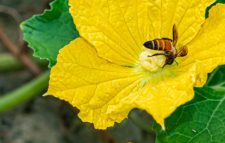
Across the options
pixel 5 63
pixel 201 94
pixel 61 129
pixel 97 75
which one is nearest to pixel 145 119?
pixel 61 129

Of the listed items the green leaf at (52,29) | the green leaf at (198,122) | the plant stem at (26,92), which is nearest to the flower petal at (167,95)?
the green leaf at (198,122)

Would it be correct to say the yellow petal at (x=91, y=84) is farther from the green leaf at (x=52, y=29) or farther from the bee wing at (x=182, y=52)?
the green leaf at (x=52, y=29)

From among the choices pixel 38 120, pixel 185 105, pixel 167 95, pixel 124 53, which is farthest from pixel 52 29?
pixel 38 120

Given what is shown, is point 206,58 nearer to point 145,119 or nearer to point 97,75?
point 97,75

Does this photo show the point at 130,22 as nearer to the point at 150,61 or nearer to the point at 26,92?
the point at 150,61

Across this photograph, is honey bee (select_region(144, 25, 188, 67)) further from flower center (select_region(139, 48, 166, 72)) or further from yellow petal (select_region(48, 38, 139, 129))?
yellow petal (select_region(48, 38, 139, 129))

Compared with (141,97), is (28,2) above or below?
below

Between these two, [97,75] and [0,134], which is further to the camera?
[0,134]
